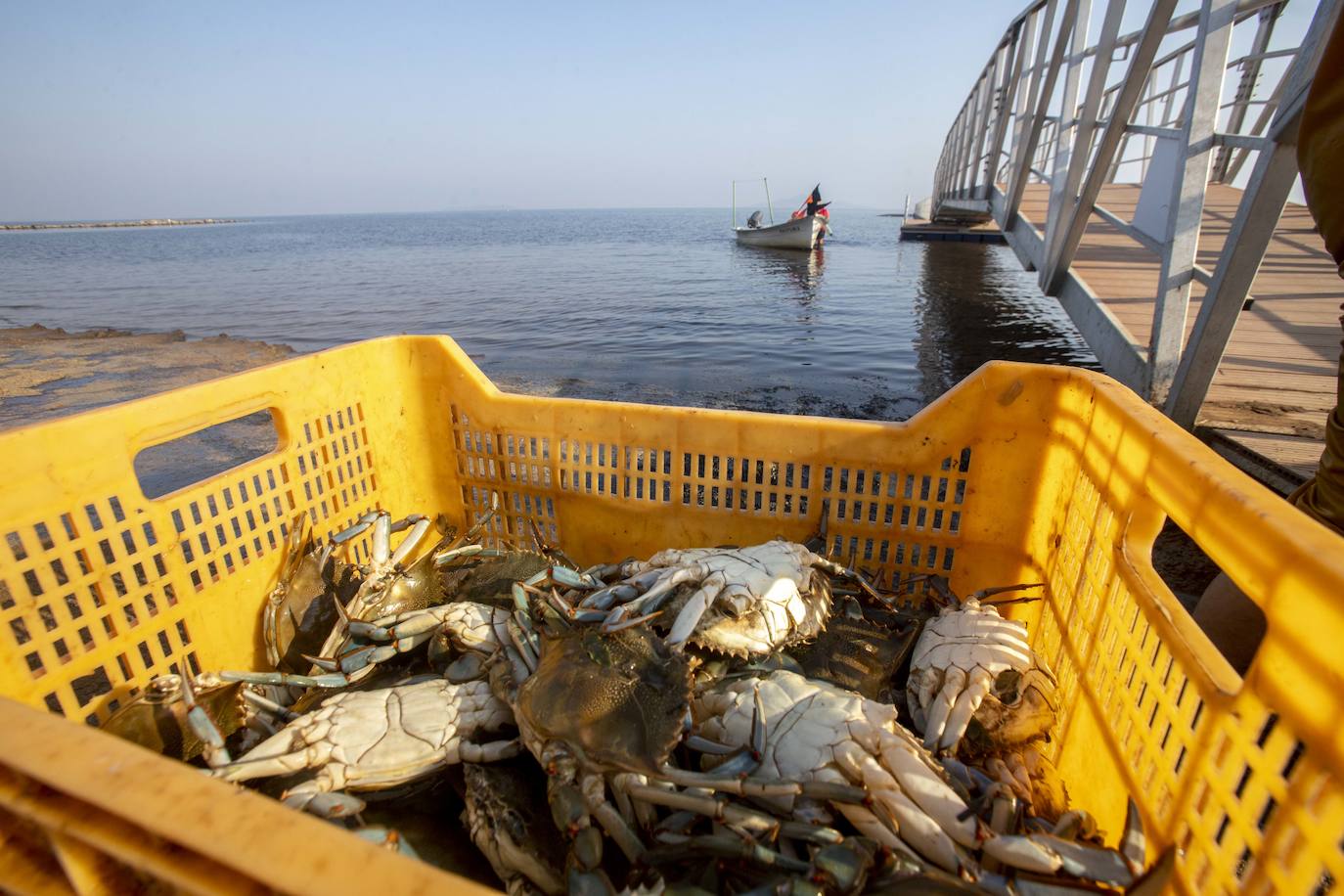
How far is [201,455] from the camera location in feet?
21.1

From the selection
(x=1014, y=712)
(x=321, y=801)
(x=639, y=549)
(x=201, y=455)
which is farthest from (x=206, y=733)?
(x=201, y=455)

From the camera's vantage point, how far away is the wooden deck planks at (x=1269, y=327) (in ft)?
14.0

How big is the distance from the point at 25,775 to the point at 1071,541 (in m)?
2.79

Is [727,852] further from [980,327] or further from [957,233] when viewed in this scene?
[957,233]

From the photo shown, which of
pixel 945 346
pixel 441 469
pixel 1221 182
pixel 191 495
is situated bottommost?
pixel 945 346

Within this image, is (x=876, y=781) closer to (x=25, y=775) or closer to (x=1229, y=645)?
(x=1229, y=645)

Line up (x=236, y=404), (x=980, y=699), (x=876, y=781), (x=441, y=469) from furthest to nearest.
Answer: (x=441, y=469) < (x=236, y=404) < (x=980, y=699) < (x=876, y=781)

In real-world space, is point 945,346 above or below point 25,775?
below

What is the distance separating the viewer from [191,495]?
7.77 ft

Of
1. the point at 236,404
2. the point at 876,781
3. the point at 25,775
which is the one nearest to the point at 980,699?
the point at 876,781

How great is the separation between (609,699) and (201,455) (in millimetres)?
6342

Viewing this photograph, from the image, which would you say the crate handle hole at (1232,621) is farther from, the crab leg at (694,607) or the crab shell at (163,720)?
the crab shell at (163,720)

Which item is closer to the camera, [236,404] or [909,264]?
[236,404]

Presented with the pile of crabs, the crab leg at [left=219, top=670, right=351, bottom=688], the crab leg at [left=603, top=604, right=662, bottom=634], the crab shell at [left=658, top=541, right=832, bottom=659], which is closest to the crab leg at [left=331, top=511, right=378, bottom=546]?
the pile of crabs
